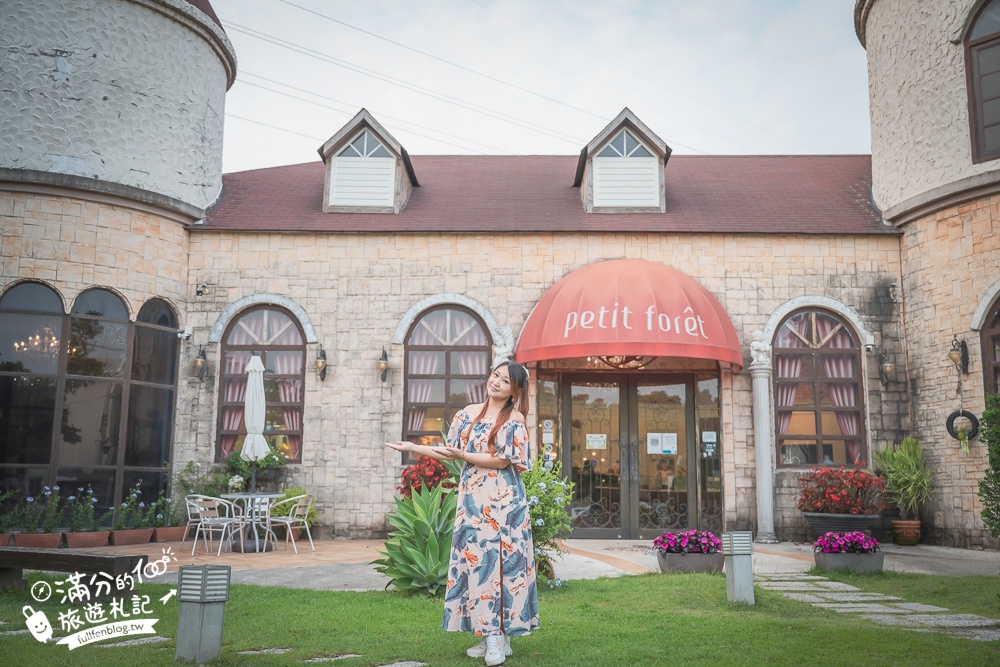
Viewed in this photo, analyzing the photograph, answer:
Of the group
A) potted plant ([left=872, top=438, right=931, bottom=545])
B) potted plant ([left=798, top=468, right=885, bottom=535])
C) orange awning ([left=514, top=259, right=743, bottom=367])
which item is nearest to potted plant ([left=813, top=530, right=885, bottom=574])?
potted plant ([left=798, top=468, right=885, bottom=535])

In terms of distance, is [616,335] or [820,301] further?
[820,301]

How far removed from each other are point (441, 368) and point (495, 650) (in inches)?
359

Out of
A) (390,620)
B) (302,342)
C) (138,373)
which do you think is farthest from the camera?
(302,342)

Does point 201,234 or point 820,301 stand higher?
point 201,234

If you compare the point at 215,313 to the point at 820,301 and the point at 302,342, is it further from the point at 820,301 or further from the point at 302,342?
the point at 820,301

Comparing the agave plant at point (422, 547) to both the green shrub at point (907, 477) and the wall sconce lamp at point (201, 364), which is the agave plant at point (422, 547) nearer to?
the wall sconce lamp at point (201, 364)

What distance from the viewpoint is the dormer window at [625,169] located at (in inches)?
584

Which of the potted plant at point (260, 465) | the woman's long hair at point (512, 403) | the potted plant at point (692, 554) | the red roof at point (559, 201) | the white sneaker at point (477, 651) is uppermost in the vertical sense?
the red roof at point (559, 201)

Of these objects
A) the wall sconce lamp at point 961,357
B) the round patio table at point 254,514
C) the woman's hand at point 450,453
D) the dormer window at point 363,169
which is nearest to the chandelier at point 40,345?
the round patio table at point 254,514

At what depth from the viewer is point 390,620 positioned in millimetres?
6664

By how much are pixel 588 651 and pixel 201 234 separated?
11160 millimetres

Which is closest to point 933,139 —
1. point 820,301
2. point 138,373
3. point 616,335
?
point 820,301

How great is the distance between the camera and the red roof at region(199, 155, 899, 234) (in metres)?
14.4

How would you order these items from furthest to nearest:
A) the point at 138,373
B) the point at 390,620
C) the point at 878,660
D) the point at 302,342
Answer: the point at 302,342, the point at 138,373, the point at 390,620, the point at 878,660
